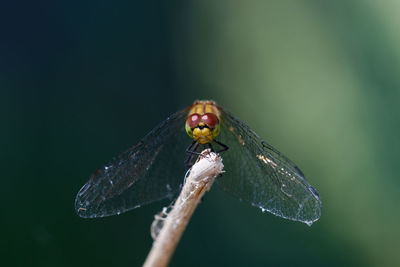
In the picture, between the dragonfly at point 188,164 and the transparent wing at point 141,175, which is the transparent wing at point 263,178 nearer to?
the dragonfly at point 188,164

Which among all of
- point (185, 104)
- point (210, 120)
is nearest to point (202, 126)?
point (210, 120)

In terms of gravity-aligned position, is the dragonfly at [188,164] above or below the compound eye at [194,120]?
below

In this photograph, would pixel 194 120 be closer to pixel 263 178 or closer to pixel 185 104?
pixel 263 178

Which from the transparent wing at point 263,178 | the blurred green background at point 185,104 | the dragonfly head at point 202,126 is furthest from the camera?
the blurred green background at point 185,104

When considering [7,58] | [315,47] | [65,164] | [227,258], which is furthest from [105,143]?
[315,47]

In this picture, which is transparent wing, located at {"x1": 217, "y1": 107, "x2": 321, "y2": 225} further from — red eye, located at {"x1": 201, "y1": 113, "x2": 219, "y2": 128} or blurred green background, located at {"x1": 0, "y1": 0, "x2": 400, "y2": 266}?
blurred green background, located at {"x1": 0, "y1": 0, "x2": 400, "y2": 266}

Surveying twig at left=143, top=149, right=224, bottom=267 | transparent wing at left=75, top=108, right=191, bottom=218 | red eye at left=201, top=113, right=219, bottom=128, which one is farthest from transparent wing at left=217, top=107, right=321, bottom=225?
twig at left=143, top=149, right=224, bottom=267

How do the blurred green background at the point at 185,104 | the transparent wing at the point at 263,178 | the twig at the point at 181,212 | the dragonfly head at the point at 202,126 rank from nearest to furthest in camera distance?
the twig at the point at 181,212 < the transparent wing at the point at 263,178 < the dragonfly head at the point at 202,126 < the blurred green background at the point at 185,104

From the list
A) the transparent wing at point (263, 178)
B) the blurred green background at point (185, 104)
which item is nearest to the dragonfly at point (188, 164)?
the transparent wing at point (263, 178)
